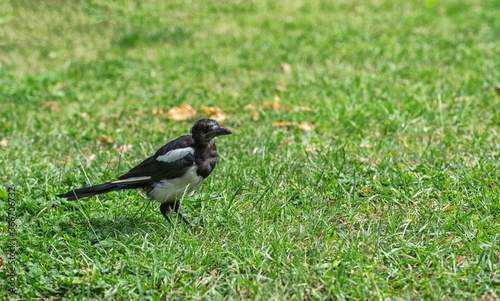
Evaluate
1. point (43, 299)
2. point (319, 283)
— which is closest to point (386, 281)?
point (319, 283)

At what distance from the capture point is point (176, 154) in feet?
11.4

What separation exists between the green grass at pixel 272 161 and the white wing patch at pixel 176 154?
480mm

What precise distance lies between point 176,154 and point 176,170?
0.12 meters

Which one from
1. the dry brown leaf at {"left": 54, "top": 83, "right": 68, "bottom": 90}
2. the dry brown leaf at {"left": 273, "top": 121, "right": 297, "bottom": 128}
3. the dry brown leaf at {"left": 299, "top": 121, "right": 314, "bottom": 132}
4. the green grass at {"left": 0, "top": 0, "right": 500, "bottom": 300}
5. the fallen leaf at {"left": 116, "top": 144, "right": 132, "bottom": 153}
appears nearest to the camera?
the green grass at {"left": 0, "top": 0, "right": 500, "bottom": 300}

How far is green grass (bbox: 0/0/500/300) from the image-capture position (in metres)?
2.94

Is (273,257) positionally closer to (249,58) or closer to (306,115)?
(306,115)

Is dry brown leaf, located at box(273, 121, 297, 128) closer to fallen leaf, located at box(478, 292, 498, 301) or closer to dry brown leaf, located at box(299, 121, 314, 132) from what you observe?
dry brown leaf, located at box(299, 121, 314, 132)

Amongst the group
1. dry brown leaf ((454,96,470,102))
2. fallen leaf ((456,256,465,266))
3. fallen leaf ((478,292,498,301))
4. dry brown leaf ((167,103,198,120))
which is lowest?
fallen leaf ((478,292,498,301))

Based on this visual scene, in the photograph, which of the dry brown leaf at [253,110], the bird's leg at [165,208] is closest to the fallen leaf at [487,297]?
the bird's leg at [165,208]

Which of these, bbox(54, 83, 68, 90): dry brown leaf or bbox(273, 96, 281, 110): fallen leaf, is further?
bbox(54, 83, 68, 90): dry brown leaf

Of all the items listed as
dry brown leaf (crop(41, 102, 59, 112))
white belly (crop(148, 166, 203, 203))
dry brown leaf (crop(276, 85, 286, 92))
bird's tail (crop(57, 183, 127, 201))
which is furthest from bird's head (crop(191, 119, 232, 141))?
dry brown leaf (crop(41, 102, 59, 112))

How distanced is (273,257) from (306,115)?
118 inches

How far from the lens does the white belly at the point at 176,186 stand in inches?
136

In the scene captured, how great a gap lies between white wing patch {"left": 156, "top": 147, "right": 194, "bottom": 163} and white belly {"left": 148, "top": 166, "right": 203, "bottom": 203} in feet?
0.38
